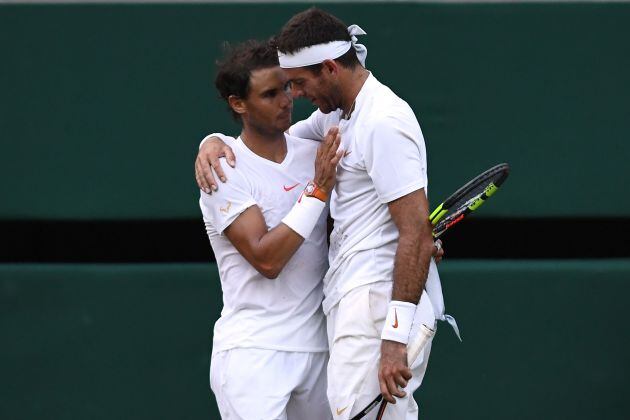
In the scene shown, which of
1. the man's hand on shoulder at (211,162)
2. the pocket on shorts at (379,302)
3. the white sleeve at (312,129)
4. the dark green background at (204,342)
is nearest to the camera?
the pocket on shorts at (379,302)

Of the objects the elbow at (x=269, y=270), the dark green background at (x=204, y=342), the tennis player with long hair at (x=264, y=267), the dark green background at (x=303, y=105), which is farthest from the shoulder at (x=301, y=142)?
the dark green background at (x=204, y=342)

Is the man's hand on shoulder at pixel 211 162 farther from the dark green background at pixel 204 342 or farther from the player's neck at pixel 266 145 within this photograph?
the dark green background at pixel 204 342

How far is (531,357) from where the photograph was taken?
5699 mm

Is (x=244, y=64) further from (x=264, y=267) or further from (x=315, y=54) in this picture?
(x=264, y=267)

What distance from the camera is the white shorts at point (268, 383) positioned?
13.6 ft

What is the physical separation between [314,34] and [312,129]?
0.53 metres

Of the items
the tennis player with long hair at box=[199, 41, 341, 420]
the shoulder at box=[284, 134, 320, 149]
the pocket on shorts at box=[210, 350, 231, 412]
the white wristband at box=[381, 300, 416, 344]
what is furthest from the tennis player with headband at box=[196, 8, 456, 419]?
the pocket on shorts at box=[210, 350, 231, 412]

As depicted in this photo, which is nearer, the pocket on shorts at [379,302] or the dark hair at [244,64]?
the pocket on shorts at [379,302]

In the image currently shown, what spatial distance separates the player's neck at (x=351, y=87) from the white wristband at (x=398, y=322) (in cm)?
64

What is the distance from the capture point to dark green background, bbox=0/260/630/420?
568 cm

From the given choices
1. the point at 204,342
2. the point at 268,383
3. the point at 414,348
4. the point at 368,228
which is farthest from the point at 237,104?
the point at 204,342

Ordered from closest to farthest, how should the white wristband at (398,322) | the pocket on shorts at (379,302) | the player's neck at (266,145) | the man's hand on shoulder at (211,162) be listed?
the white wristband at (398,322) < the pocket on shorts at (379,302) < the man's hand on shoulder at (211,162) < the player's neck at (266,145)

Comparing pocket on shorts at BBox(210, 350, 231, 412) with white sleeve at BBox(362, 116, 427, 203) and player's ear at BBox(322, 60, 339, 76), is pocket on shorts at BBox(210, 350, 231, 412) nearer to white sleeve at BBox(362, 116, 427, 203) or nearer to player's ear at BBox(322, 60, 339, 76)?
white sleeve at BBox(362, 116, 427, 203)

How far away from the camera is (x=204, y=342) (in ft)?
18.8
